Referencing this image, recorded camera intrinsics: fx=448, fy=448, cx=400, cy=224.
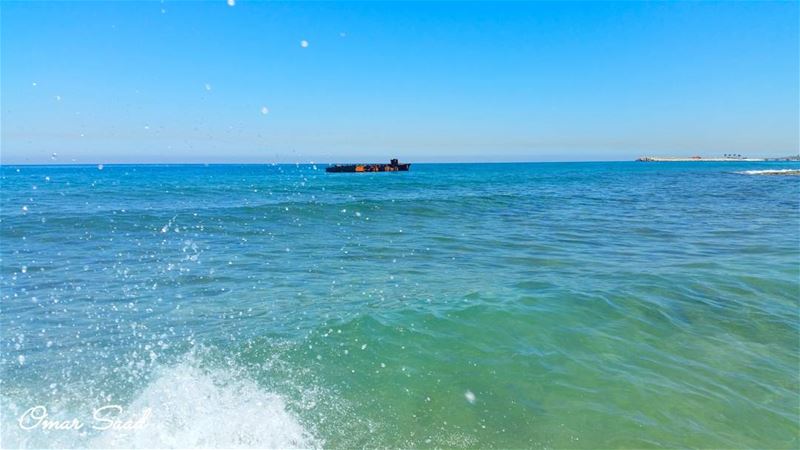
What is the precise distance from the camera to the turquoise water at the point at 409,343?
4836 millimetres

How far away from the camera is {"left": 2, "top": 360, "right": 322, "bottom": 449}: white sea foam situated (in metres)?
4.57

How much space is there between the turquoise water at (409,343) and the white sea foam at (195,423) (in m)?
0.02

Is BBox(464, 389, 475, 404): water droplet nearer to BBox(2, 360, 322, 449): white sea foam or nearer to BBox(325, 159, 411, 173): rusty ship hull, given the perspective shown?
BBox(2, 360, 322, 449): white sea foam

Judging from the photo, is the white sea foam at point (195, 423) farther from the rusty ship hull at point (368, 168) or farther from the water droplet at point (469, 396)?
the rusty ship hull at point (368, 168)

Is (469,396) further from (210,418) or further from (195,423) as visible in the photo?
(195,423)

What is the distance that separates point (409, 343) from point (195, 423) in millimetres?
3109

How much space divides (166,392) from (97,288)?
5836 mm

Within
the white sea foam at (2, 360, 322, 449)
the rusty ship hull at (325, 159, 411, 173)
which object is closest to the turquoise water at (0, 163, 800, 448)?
the white sea foam at (2, 360, 322, 449)

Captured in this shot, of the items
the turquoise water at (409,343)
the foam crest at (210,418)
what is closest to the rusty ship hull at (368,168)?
the turquoise water at (409,343)

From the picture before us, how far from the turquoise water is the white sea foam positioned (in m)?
0.02

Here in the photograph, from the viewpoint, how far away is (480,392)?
5.46 m

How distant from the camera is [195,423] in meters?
4.82

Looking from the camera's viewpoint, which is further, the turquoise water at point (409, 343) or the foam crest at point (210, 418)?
the turquoise water at point (409, 343)

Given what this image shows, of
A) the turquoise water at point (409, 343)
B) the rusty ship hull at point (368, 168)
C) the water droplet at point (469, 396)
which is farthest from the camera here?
the rusty ship hull at point (368, 168)
